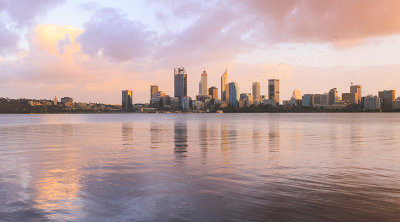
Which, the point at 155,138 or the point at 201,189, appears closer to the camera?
the point at 201,189

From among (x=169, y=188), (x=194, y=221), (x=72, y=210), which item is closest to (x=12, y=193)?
(x=72, y=210)

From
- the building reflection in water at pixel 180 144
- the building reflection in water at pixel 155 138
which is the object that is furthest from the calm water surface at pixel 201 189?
the building reflection in water at pixel 155 138

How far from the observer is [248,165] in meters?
21.6

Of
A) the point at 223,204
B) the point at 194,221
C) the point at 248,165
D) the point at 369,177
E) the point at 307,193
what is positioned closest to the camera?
the point at 194,221

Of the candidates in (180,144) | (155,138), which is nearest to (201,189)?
(180,144)

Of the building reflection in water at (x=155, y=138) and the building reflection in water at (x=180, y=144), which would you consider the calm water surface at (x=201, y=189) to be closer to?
the building reflection in water at (x=180, y=144)

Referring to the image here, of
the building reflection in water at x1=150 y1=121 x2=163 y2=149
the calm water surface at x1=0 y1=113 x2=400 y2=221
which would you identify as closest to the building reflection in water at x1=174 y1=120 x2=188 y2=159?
the building reflection in water at x1=150 y1=121 x2=163 y2=149

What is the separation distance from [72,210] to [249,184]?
26.7ft

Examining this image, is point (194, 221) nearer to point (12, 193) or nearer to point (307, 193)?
point (307, 193)

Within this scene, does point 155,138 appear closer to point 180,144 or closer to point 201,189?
point 180,144

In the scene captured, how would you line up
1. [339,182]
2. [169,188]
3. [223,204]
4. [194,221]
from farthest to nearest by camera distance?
[339,182], [169,188], [223,204], [194,221]


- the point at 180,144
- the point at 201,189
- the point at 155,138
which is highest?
the point at 201,189

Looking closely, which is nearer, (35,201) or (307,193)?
(35,201)

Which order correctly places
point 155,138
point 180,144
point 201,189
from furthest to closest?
point 155,138, point 180,144, point 201,189
